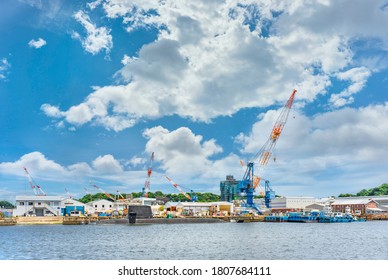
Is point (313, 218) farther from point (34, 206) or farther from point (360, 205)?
point (34, 206)

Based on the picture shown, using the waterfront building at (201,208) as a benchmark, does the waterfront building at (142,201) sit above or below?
above

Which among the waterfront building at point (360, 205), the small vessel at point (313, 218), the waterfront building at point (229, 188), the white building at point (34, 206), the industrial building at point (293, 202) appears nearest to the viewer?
the white building at point (34, 206)

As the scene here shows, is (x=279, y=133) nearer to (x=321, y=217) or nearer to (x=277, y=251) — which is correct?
(x=321, y=217)

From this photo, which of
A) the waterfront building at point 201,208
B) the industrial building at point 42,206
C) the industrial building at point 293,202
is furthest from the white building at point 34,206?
the industrial building at point 293,202

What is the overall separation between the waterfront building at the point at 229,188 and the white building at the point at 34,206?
7462 cm

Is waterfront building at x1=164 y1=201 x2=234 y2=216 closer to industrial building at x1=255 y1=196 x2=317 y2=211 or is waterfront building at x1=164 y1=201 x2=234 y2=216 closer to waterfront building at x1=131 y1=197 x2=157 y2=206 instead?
waterfront building at x1=131 y1=197 x2=157 y2=206

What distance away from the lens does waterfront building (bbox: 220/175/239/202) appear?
531 feet

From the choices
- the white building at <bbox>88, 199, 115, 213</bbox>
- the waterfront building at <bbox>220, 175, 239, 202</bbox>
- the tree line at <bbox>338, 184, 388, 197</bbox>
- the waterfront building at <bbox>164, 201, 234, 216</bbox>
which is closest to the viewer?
the white building at <bbox>88, 199, 115, 213</bbox>

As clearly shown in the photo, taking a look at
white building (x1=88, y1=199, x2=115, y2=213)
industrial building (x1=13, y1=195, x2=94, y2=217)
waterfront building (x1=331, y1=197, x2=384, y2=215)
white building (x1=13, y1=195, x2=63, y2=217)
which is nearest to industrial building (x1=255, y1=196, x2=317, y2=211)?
waterfront building (x1=331, y1=197, x2=384, y2=215)

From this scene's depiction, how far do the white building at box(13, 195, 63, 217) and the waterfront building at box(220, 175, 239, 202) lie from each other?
7462cm

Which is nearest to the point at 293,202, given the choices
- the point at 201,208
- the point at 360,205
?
the point at 360,205

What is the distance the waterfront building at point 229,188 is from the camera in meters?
162

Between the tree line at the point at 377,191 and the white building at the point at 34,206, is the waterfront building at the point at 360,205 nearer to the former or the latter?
the tree line at the point at 377,191
